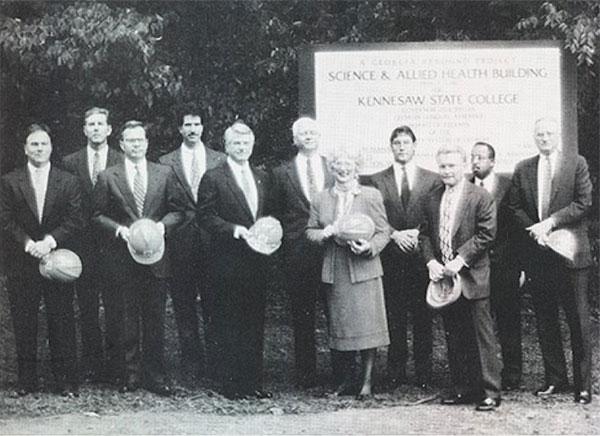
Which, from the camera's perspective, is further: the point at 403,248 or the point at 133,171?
the point at 133,171

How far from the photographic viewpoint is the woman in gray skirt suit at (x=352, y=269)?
7.17 metres

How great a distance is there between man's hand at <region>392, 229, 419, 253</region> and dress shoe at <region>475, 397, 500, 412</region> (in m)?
1.24

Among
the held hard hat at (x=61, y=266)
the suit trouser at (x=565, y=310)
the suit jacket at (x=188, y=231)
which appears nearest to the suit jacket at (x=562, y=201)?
the suit trouser at (x=565, y=310)

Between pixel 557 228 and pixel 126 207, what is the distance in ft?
10.7

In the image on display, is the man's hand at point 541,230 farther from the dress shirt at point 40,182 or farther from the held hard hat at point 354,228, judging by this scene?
the dress shirt at point 40,182

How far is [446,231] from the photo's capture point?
7.20 m

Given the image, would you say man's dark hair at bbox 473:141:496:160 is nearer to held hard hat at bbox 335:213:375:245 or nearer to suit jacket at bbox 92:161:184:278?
held hard hat at bbox 335:213:375:245

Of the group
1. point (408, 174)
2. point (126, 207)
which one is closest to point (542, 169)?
point (408, 174)

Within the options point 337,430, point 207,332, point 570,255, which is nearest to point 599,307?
point 570,255

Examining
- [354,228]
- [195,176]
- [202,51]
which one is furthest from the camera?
[202,51]

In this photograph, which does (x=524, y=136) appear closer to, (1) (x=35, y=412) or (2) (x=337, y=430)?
(2) (x=337, y=430)

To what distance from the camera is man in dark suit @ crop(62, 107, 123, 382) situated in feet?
24.5

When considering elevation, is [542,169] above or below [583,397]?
above

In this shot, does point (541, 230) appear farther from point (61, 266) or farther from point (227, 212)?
point (61, 266)
